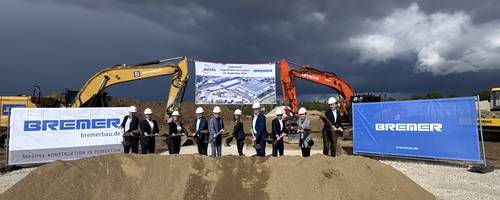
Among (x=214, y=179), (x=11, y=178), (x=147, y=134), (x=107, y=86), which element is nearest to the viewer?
(x=214, y=179)

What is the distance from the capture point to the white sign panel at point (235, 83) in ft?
66.7

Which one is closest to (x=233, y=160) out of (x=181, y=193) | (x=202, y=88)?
(x=181, y=193)

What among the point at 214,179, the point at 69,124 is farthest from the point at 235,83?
the point at 214,179

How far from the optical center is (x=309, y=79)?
2041cm

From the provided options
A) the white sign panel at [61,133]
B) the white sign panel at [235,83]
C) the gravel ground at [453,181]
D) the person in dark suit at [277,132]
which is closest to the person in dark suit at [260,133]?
the person in dark suit at [277,132]

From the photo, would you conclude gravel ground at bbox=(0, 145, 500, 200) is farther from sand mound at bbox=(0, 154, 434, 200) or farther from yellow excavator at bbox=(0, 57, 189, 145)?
yellow excavator at bbox=(0, 57, 189, 145)

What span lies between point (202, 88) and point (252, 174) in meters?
12.8

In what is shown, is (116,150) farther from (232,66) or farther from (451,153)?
Answer: (451,153)

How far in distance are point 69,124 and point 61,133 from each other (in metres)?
0.40

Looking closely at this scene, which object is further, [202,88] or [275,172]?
[202,88]

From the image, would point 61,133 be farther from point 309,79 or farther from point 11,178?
point 309,79

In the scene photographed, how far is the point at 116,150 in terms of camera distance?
1445 cm

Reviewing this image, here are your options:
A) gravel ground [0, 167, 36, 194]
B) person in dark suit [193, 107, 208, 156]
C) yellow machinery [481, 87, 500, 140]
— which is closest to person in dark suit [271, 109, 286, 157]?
person in dark suit [193, 107, 208, 156]

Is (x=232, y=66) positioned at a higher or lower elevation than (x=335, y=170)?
higher
